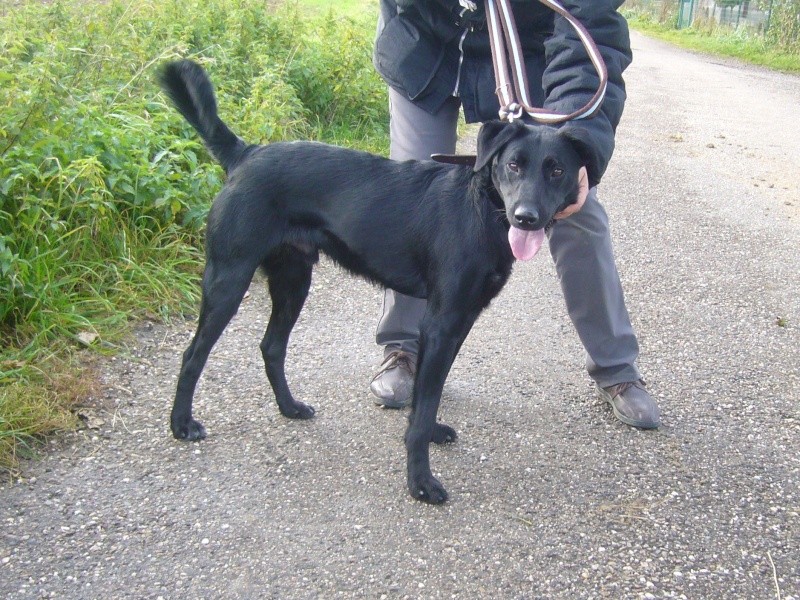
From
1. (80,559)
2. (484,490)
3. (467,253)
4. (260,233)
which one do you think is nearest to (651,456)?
(484,490)

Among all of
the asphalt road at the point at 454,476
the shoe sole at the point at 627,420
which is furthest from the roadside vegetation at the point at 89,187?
the shoe sole at the point at 627,420

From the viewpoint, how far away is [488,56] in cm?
331

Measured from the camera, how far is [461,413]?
3525 mm

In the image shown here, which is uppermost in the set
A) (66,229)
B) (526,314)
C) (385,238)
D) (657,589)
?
(385,238)

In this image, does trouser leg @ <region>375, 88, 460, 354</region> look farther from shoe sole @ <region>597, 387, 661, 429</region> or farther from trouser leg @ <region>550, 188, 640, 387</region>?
shoe sole @ <region>597, 387, 661, 429</region>

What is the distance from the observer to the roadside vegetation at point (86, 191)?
11.7ft

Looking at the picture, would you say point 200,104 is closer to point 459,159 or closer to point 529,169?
point 459,159

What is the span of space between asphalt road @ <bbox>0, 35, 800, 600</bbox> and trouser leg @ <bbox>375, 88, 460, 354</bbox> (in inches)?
12.7

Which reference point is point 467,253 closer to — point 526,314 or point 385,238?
point 385,238

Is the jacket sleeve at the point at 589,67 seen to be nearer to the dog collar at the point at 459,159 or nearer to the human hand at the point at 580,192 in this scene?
the human hand at the point at 580,192

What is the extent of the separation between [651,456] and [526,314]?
161 centimetres

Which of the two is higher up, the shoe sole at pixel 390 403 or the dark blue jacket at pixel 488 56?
the dark blue jacket at pixel 488 56

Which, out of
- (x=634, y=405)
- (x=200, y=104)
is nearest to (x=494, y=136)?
(x=200, y=104)

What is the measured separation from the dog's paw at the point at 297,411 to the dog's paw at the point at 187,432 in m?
0.36
